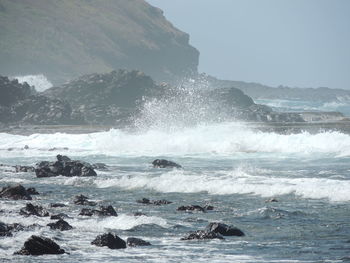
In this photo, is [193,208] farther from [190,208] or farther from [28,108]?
[28,108]

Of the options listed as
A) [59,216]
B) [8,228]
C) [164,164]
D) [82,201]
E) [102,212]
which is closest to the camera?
[8,228]

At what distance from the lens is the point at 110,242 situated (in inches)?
831

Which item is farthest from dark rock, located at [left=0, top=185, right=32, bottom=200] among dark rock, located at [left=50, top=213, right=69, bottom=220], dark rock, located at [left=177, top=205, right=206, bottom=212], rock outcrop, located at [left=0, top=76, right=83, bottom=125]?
rock outcrop, located at [left=0, top=76, right=83, bottom=125]

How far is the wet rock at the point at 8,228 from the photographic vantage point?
22609 mm

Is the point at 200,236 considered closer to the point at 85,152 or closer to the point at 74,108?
the point at 85,152

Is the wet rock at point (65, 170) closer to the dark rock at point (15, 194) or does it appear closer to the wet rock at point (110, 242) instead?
the dark rock at point (15, 194)

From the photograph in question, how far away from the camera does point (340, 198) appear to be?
31.3 m

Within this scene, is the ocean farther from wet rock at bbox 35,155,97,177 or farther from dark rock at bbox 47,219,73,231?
wet rock at bbox 35,155,97,177

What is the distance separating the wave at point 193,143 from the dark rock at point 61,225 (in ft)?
125

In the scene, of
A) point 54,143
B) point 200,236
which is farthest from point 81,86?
point 200,236

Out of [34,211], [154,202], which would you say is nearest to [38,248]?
[34,211]

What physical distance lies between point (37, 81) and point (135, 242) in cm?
15871

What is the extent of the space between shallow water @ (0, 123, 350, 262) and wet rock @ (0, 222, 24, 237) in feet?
1.24

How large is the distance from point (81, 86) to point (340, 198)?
97249 millimetres
